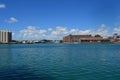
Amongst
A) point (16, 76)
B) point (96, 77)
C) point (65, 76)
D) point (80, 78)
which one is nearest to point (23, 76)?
point (16, 76)

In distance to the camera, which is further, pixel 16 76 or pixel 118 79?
pixel 16 76

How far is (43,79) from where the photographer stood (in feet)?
92.6

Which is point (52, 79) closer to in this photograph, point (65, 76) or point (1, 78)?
point (65, 76)

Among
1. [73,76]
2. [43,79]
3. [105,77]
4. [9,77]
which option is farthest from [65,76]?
[9,77]

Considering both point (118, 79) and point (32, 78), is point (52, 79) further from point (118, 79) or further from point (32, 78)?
point (118, 79)

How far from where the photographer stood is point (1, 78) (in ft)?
94.5

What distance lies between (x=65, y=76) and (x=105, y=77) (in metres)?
5.20

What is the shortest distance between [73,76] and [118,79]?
578 cm

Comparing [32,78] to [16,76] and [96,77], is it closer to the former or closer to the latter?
[16,76]

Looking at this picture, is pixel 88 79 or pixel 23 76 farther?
pixel 23 76

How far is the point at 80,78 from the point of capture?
28.5 metres

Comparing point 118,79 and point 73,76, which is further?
point 73,76

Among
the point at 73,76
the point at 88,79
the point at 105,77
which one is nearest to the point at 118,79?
the point at 105,77

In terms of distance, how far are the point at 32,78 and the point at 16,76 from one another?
8.34ft
